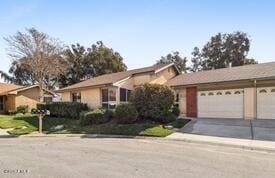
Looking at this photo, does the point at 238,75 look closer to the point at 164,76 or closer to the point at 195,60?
the point at 164,76

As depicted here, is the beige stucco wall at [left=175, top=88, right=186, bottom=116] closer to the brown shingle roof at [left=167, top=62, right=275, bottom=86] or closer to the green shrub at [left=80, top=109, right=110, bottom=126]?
the brown shingle roof at [left=167, top=62, right=275, bottom=86]

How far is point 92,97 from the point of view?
Result: 3209cm

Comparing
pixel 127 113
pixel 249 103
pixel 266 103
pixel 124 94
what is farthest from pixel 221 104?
pixel 124 94

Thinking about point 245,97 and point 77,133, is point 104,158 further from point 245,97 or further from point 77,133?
point 245,97

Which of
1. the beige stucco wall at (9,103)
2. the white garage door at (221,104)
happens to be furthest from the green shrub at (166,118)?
the beige stucco wall at (9,103)

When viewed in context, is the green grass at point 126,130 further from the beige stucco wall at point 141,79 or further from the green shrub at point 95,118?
the beige stucco wall at point 141,79

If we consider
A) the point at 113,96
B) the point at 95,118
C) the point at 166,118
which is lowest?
the point at 95,118

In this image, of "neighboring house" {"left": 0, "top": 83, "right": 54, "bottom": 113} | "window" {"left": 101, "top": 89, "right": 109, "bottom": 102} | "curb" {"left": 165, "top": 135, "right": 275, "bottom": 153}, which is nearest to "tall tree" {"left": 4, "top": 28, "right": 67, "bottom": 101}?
"neighboring house" {"left": 0, "top": 83, "right": 54, "bottom": 113}

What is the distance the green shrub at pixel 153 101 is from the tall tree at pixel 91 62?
106 feet

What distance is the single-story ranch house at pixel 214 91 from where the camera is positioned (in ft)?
73.0

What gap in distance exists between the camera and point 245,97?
23109 mm

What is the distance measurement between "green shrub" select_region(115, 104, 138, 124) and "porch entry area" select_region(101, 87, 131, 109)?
6246mm

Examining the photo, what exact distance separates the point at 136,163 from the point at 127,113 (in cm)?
1234

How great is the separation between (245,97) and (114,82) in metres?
10.9
